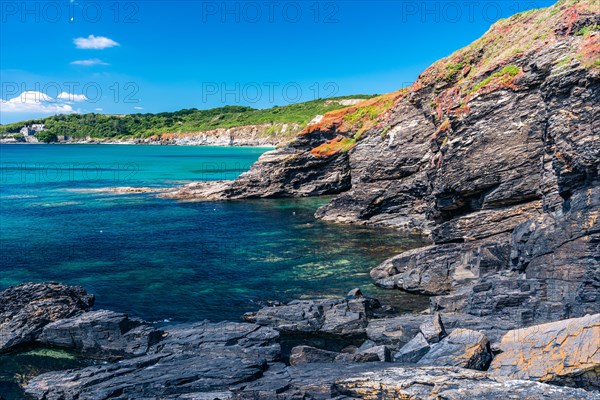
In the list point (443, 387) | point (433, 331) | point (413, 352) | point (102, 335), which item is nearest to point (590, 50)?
point (433, 331)

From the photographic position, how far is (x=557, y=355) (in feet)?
54.4

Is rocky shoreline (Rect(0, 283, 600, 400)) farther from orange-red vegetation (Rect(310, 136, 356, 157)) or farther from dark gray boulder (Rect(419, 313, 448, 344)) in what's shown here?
orange-red vegetation (Rect(310, 136, 356, 157))

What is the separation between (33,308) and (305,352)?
53.5 ft

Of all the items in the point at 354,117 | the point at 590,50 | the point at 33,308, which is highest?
the point at 354,117

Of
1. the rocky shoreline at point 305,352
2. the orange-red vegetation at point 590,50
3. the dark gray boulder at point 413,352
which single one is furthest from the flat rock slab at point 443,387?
the orange-red vegetation at point 590,50

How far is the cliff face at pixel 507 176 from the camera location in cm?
2392

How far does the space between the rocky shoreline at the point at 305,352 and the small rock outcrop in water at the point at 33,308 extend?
6 centimetres

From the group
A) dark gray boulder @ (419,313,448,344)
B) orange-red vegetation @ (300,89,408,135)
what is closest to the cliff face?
dark gray boulder @ (419,313,448,344)

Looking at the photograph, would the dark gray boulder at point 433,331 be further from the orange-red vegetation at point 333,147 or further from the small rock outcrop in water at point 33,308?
the orange-red vegetation at point 333,147

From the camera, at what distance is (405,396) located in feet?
51.1

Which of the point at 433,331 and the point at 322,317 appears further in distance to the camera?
the point at 322,317

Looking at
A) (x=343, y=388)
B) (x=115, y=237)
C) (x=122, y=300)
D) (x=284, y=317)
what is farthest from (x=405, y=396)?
(x=115, y=237)

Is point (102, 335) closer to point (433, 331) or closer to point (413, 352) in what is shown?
point (413, 352)

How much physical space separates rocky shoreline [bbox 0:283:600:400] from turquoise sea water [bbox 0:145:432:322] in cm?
363
